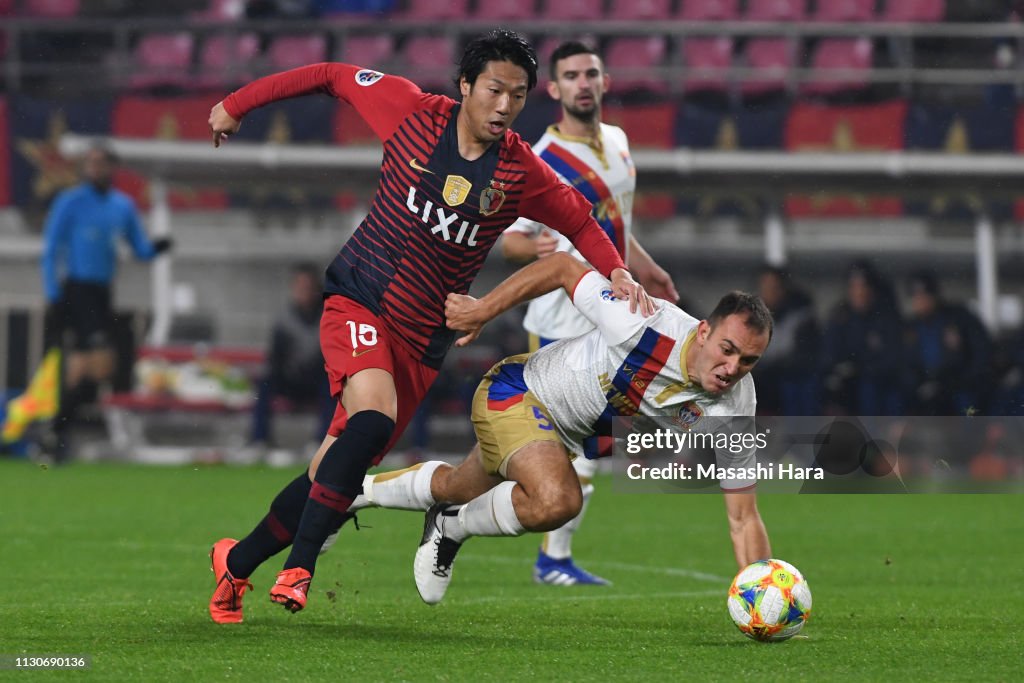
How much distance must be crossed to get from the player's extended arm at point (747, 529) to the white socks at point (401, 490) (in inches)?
45.8

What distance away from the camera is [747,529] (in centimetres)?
562

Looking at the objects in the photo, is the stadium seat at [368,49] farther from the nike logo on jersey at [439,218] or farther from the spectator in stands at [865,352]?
the nike logo on jersey at [439,218]

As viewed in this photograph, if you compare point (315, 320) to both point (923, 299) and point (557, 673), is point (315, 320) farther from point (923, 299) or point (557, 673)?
point (557, 673)

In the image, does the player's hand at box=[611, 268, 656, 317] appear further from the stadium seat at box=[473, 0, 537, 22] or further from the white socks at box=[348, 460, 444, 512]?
the stadium seat at box=[473, 0, 537, 22]

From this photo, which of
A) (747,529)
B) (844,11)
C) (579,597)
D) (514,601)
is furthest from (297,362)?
(747,529)

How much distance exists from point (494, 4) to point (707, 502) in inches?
374

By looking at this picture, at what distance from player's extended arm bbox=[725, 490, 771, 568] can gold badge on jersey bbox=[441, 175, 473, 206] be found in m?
1.42

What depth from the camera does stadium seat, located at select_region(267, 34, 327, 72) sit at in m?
19.5

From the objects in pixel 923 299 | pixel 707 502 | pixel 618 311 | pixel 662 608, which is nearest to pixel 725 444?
pixel 618 311

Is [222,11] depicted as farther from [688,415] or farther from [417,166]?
[688,415]

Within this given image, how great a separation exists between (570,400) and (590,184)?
1.74 meters

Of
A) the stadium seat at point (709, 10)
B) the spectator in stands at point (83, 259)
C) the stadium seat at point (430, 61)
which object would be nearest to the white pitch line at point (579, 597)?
the spectator in stands at point (83, 259)

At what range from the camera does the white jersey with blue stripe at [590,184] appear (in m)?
7.12

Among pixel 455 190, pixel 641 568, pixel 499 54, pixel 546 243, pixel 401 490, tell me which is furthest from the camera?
pixel 641 568
